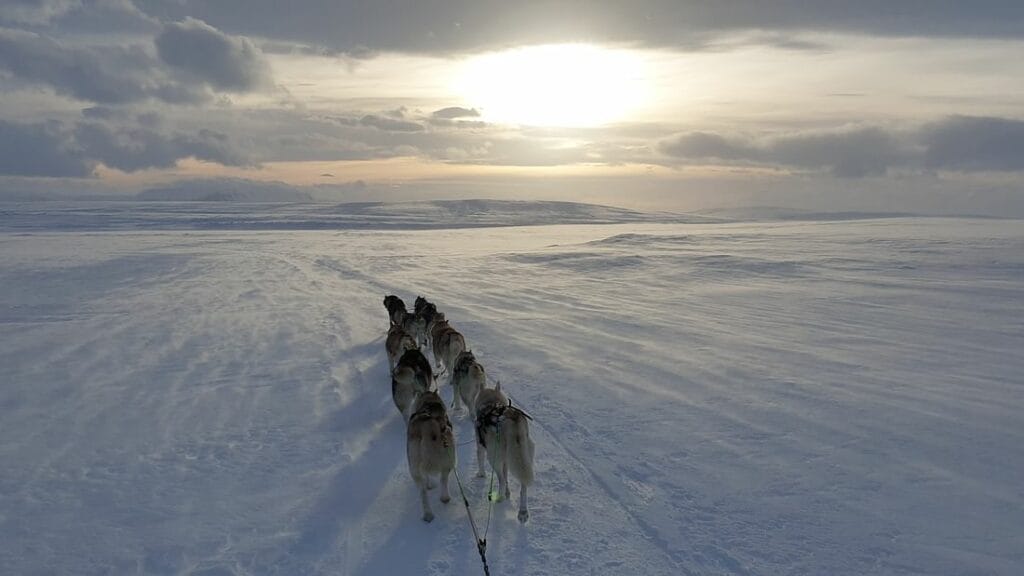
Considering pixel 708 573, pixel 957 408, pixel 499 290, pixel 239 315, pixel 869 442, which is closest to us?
pixel 708 573

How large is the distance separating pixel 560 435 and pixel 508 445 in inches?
86.5

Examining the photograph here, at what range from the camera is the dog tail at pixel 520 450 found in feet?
17.7

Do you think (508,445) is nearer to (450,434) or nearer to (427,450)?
→ (450,434)

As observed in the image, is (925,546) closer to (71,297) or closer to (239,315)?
(239,315)

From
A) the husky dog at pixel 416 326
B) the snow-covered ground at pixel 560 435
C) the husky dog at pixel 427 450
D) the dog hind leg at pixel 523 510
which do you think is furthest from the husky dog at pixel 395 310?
the dog hind leg at pixel 523 510

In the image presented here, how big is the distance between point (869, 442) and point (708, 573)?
339 cm

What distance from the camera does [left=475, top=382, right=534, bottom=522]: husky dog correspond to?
212 inches

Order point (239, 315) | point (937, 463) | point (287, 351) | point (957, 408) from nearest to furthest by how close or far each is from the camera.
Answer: point (937, 463) < point (957, 408) < point (287, 351) < point (239, 315)

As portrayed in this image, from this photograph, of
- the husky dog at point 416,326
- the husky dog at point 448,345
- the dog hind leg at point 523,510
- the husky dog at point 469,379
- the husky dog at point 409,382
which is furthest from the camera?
the husky dog at point 416,326

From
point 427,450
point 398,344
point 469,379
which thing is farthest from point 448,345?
point 427,450

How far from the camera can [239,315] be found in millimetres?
15375

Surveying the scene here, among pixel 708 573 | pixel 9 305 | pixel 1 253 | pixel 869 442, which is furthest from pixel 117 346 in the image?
pixel 1 253

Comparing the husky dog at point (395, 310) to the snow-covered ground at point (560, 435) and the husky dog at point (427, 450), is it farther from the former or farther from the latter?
the husky dog at point (427, 450)

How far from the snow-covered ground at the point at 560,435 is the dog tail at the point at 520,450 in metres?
0.48
